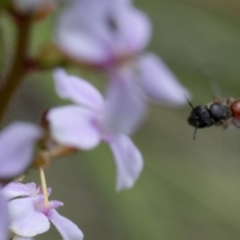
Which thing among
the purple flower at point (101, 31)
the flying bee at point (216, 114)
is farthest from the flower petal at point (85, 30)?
the flying bee at point (216, 114)

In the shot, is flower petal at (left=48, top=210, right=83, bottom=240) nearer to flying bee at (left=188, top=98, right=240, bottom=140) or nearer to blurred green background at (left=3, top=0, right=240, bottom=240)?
flying bee at (left=188, top=98, right=240, bottom=140)

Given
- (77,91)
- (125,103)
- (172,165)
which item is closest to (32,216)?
(77,91)

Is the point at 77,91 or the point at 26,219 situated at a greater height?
the point at 77,91

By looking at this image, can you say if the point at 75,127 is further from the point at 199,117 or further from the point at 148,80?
the point at 199,117

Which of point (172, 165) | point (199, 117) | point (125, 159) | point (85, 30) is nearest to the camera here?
point (85, 30)

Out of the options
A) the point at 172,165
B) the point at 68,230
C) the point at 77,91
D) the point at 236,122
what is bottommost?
the point at 172,165

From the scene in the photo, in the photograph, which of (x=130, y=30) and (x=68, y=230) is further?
(x=68, y=230)
